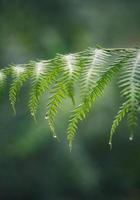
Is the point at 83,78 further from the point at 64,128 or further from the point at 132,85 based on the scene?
the point at 64,128

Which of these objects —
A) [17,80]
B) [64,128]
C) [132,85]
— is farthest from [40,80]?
[64,128]

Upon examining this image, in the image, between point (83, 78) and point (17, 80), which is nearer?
point (83, 78)

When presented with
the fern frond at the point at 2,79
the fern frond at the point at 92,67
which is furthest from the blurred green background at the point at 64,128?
the fern frond at the point at 92,67

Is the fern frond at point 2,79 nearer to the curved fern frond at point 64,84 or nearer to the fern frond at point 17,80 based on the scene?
the fern frond at point 17,80

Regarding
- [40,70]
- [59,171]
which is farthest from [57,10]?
[40,70]

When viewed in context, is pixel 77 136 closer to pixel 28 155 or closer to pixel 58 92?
pixel 28 155

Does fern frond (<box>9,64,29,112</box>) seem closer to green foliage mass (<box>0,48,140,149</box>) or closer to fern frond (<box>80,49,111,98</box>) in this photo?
green foliage mass (<box>0,48,140,149</box>)
